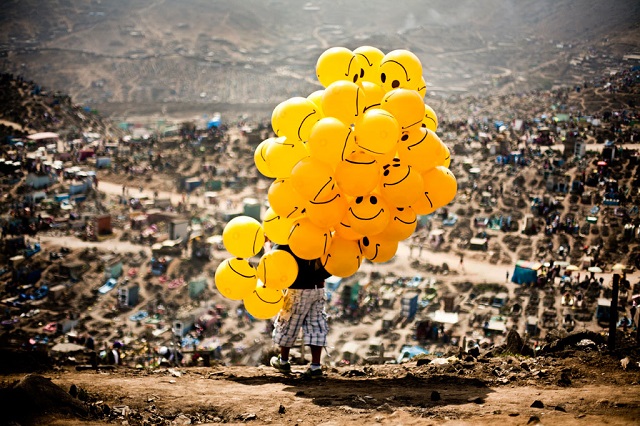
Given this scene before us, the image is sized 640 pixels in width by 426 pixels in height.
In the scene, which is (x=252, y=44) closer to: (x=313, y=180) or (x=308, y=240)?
(x=308, y=240)

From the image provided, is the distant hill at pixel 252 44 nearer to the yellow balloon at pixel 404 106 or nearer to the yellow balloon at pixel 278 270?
the yellow balloon at pixel 404 106

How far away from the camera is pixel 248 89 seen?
66.4m

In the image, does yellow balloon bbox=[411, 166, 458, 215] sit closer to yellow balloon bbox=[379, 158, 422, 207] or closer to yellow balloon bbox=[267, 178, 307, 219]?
yellow balloon bbox=[379, 158, 422, 207]

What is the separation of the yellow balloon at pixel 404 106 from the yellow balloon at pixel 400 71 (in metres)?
0.46

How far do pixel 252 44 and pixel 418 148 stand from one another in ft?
249

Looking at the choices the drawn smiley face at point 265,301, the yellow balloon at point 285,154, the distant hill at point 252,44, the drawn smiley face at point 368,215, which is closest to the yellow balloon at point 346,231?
the drawn smiley face at point 368,215

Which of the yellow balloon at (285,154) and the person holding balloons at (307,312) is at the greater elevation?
the yellow balloon at (285,154)

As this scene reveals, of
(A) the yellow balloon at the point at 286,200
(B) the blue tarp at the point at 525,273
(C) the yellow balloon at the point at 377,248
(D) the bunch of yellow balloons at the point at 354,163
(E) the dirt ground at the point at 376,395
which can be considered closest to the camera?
(E) the dirt ground at the point at 376,395

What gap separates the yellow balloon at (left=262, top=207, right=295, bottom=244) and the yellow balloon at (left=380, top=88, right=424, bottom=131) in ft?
4.92

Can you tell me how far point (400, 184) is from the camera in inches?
216

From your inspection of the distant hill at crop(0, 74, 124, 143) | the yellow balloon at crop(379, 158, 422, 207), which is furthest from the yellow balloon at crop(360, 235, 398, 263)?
the distant hill at crop(0, 74, 124, 143)

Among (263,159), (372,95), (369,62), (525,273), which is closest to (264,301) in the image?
(263,159)

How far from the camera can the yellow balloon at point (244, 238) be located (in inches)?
255

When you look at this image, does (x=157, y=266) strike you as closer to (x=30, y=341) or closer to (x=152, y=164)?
(x=30, y=341)
